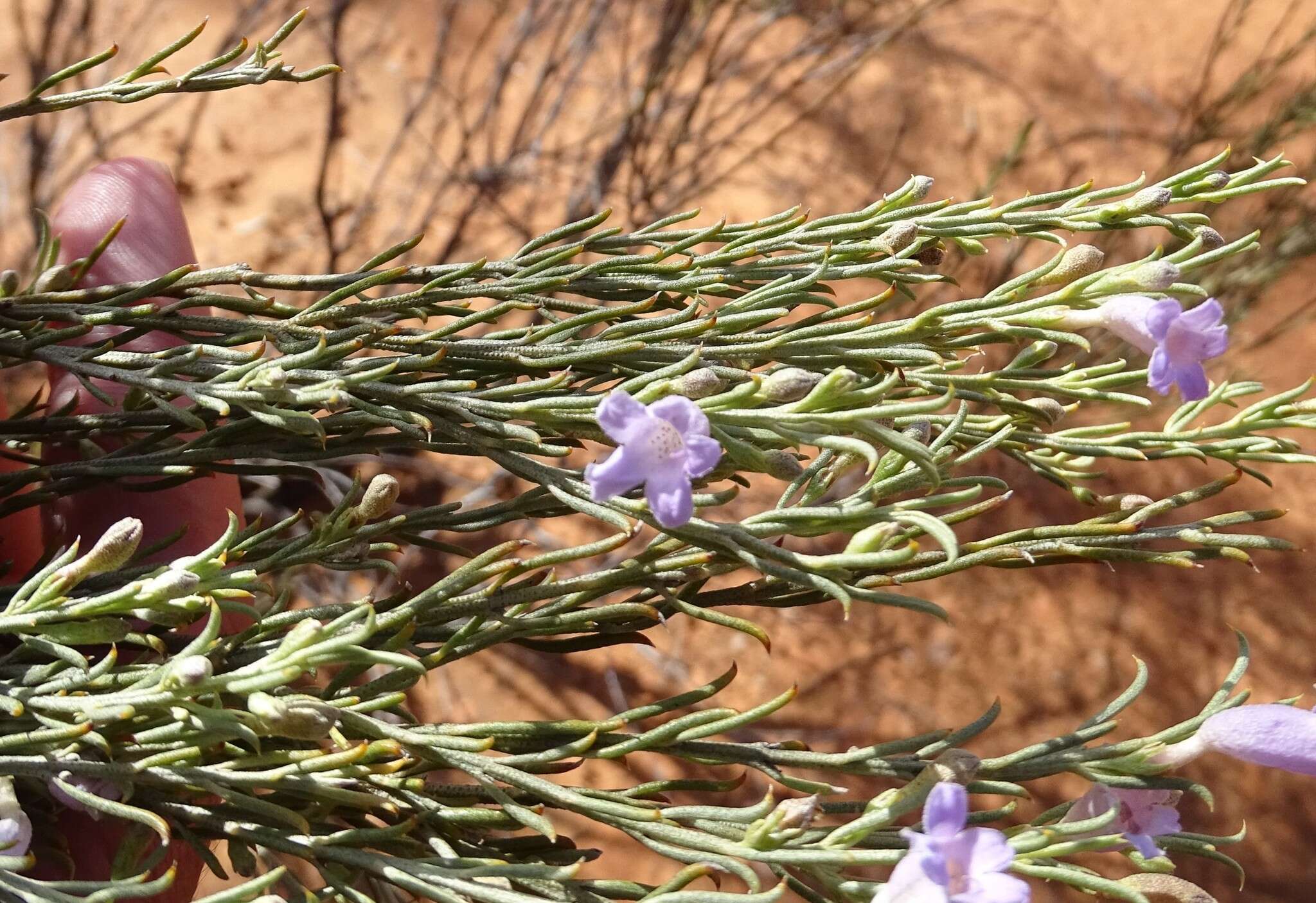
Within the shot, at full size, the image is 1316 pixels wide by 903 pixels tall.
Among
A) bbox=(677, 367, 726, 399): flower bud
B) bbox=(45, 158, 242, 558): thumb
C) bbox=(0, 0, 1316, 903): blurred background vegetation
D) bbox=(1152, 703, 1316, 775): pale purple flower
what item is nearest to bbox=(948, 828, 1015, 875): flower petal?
bbox=(1152, 703, 1316, 775): pale purple flower

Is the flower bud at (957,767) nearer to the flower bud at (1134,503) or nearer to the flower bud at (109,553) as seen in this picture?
the flower bud at (1134,503)

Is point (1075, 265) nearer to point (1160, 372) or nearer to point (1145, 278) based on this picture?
point (1145, 278)

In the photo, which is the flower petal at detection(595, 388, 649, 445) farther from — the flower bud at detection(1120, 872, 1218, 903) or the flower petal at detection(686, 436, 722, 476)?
the flower bud at detection(1120, 872, 1218, 903)

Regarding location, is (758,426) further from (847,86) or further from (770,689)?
(847,86)

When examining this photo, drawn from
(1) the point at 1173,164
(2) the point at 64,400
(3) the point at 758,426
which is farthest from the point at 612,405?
(1) the point at 1173,164

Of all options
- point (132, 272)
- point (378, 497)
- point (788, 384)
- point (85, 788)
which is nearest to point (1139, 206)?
point (788, 384)

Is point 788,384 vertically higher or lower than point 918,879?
higher

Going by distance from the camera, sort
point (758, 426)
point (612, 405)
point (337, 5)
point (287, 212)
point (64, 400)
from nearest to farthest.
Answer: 1. point (612, 405)
2. point (758, 426)
3. point (64, 400)
4. point (337, 5)
5. point (287, 212)
